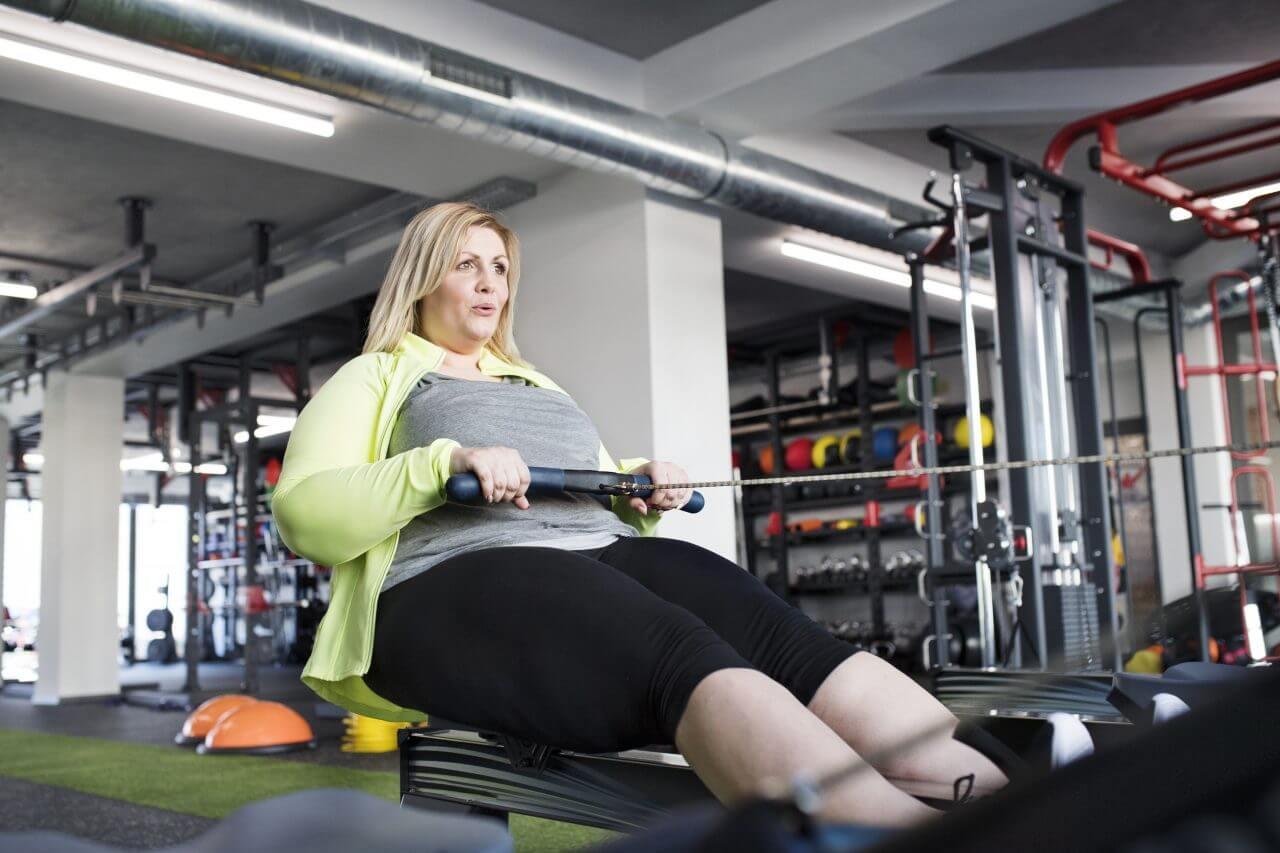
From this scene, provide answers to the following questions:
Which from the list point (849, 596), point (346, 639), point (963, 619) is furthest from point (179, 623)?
point (346, 639)

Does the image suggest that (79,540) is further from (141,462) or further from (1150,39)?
(1150,39)

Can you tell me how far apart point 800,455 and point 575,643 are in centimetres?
835

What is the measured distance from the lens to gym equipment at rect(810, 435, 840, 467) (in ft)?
30.1

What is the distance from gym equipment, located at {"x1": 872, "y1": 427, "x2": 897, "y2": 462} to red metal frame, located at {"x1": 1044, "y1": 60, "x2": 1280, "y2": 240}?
3.99m

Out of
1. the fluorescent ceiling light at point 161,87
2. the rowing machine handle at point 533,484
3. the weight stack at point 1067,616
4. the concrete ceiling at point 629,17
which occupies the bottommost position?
the weight stack at point 1067,616

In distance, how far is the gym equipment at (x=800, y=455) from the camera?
936 cm

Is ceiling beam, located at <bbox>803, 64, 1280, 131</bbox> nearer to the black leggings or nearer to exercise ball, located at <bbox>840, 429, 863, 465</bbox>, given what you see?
exercise ball, located at <bbox>840, 429, 863, 465</bbox>

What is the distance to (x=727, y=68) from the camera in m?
4.49

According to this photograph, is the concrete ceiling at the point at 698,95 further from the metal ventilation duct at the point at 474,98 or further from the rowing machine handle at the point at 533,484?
the rowing machine handle at the point at 533,484

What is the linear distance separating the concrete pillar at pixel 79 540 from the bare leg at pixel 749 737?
8.57 meters

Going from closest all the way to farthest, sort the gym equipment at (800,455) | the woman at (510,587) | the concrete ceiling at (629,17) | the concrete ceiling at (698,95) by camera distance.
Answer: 1. the woman at (510,587)
2. the concrete ceiling at (698,95)
3. the concrete ceiling at (629,17)
4. the gym equipment at (800,455)

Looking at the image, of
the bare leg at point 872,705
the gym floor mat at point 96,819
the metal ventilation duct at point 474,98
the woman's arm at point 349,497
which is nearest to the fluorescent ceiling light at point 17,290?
the gym floor mat at point 96,819

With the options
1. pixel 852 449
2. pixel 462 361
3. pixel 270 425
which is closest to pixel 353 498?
pixel 462 361

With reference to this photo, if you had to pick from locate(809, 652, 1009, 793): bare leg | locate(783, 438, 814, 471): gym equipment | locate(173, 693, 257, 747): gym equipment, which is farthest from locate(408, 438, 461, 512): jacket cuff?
locate(783, 438, 814, 471): gym equipment
